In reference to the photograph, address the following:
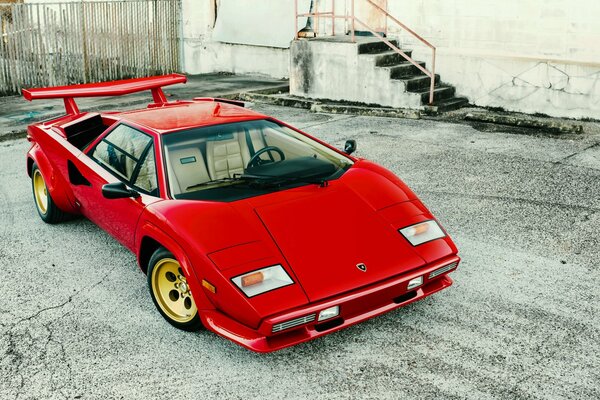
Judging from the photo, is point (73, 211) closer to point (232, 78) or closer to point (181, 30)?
point (232, 78)

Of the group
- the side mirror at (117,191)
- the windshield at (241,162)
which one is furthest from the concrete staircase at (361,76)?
the side mirror at (117,191)

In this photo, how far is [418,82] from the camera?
11742 millimetres

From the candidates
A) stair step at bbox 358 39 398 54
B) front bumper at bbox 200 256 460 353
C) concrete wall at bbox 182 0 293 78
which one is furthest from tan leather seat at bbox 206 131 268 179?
concrete wall at bbox 182 0 293 78

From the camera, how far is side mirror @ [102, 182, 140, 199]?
466cm

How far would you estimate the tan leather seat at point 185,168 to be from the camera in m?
4.70

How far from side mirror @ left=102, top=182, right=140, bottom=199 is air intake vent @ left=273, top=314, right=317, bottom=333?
1.62m

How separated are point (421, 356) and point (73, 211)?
362 centimetres

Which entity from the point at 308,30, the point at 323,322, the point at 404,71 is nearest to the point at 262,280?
the point at 323,322

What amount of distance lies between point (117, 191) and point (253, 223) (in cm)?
106

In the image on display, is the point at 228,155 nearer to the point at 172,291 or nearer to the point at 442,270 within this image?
the point at 172,291

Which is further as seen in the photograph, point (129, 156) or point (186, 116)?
point (186, 116)

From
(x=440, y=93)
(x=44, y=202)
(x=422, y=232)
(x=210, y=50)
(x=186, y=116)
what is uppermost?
(x=210, y=50)

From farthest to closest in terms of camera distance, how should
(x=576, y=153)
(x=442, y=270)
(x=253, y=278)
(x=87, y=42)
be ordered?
(x=87, y=42)
(x=576, y=153)
(x=442, y=270)
(x=253, y=278)

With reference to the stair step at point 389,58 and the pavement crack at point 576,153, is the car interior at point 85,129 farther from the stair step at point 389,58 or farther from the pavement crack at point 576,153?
the stair step at point 389,58
